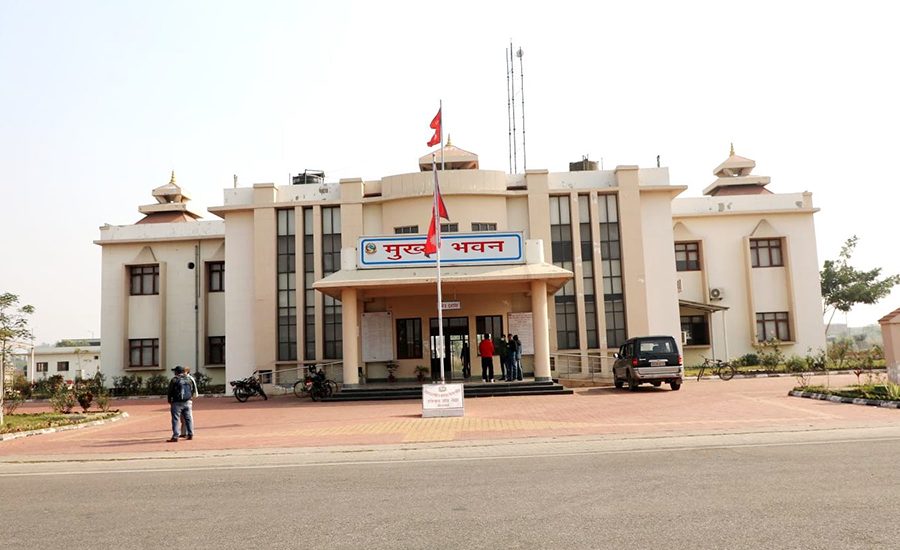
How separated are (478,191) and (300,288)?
28.7 ft

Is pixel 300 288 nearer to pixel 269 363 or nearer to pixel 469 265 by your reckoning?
pixel 269 363

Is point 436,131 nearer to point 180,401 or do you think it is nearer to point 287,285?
point 180,401

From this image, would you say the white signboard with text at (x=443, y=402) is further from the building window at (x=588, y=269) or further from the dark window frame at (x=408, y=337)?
the building window at (x=588, y=269)

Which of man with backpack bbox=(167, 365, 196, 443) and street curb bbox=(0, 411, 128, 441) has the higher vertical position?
man with backpack bbox=(167, 365, 196, 443)

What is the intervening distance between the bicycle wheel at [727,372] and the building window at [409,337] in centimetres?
1208

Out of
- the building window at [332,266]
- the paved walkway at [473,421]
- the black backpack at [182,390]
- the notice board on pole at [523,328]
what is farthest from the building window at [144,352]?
the black backpack at [182,390]

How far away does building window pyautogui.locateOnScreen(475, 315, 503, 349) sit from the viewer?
28859 mm

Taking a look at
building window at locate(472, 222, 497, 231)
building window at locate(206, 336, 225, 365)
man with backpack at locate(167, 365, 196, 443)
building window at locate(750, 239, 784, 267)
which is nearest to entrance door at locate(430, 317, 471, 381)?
building window at locate(472, 222, 497, 231)

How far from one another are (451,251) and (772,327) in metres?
18.9

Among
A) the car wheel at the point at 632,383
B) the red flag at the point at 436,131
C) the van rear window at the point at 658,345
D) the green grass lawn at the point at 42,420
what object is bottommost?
the green grass lawn at the point at 42,420

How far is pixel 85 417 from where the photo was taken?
64.4 feet

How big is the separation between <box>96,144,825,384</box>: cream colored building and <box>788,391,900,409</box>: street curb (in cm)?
834

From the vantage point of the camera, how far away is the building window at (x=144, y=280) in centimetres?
3634

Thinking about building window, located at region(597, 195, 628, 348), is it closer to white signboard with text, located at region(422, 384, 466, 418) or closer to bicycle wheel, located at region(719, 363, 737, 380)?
bicycle wheel, located at region(719, 363, 737, 380)
